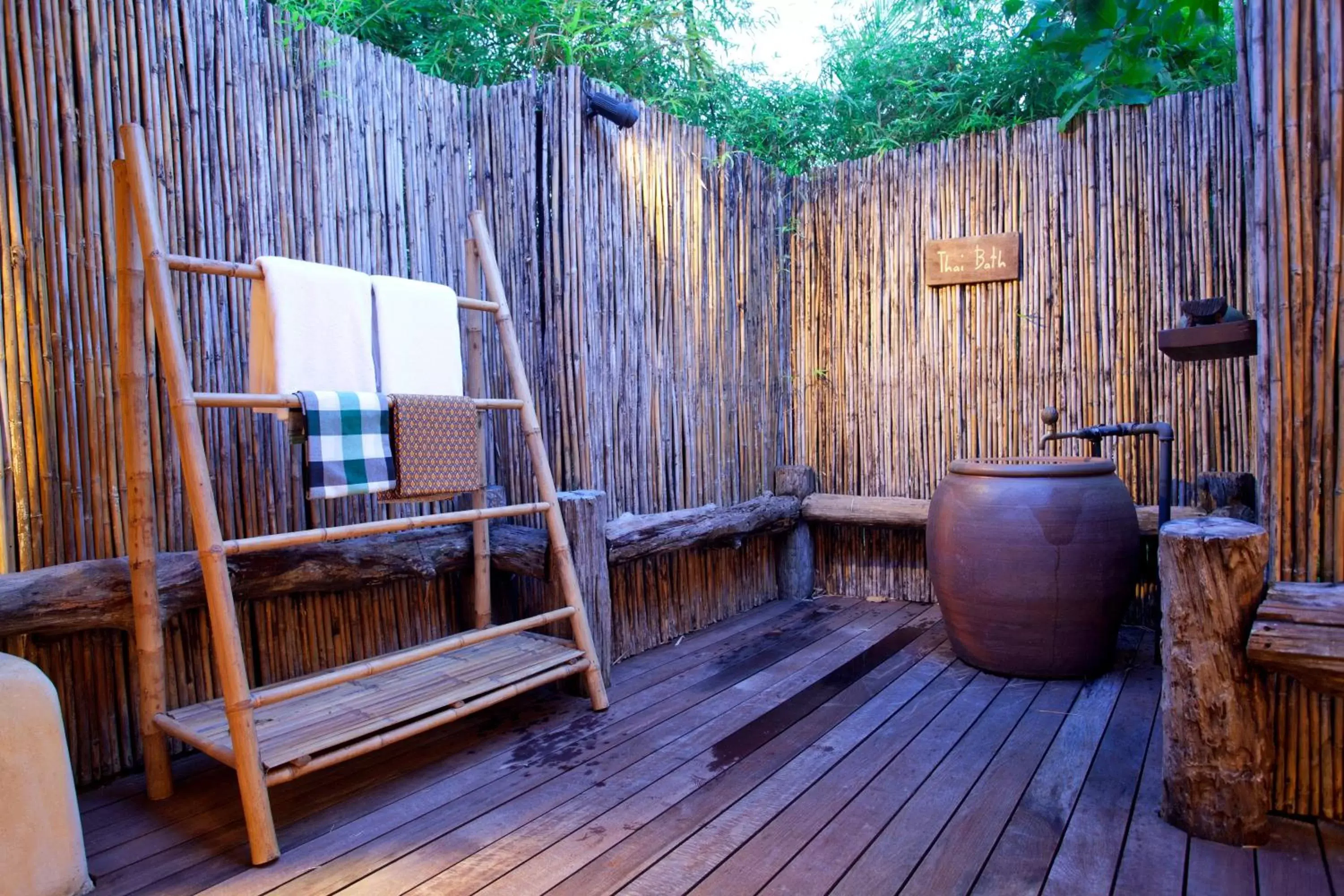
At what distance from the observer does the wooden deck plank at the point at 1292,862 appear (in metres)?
1.44

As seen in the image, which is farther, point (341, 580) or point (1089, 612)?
point (1089, 612)

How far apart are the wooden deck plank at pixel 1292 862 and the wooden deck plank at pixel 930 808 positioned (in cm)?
55

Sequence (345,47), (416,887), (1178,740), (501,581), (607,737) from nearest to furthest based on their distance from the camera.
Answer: (416,887) < (1178,740) < (607,737) < (345,47) < (501,581)

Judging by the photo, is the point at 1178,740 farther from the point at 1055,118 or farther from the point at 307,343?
the point at 1055,118

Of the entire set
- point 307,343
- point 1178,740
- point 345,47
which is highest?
point 345,47

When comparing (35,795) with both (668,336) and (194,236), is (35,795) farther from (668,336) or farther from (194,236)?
(668,336)

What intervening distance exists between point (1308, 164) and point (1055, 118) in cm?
172

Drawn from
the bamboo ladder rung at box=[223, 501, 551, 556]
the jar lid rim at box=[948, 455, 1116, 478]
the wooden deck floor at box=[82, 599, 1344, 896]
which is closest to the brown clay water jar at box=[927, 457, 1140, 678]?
the jar lid rim at box=[948, 455, 1116, 478]

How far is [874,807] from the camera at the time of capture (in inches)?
69.6

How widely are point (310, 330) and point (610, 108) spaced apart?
1379 mm

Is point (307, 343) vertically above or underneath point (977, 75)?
underneath

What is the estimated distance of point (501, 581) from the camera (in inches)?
109

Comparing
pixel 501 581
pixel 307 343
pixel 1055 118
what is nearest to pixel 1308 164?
pixel 1055 118

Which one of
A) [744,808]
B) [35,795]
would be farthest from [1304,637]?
[35,795]
